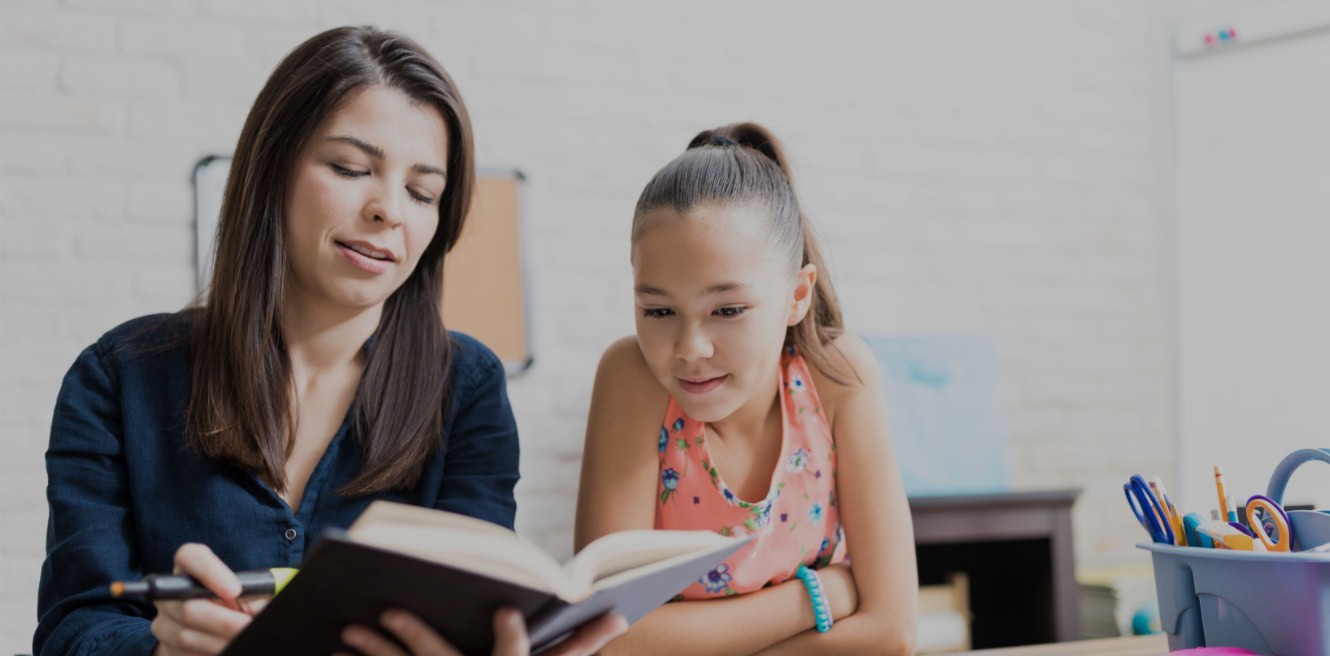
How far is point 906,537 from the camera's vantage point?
1361 mm

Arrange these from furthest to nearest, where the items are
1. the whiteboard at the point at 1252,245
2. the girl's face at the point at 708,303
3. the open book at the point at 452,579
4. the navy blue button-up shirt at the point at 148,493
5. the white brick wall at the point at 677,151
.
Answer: the whiteboard at the point at 1252,245, the white brick wall at the point at 677,151, the girl's face at the point at 708,303, the navy blue button-up shirt at the point at 148,493, the open book at the point at 452,579

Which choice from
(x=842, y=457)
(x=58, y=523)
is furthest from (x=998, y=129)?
(x=58, y=523)

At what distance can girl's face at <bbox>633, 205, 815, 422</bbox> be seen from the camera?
1.26 m

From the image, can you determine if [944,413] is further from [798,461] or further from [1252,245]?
[798,461]

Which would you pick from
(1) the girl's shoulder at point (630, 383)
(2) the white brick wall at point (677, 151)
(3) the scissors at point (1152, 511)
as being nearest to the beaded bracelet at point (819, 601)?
(1) the girl's shoulder at point (630, 383)

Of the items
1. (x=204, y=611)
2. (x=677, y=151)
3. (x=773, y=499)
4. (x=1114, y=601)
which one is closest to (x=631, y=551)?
(x=204, y=611)

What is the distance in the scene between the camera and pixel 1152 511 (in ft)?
3.37

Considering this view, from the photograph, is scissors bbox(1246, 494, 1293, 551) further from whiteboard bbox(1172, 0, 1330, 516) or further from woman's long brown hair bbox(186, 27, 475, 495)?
whiteboard bbox(1172, 0, 1330, 516)

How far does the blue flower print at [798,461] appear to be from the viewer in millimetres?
1399

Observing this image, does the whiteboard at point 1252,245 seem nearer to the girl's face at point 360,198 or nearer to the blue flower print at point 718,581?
the blue flower print at point 718,581

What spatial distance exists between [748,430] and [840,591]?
9.3 inches

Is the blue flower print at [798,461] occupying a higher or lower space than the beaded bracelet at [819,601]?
higher

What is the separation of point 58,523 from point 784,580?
2.55 ft

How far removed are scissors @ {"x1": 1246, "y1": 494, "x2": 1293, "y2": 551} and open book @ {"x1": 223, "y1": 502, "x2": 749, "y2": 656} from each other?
46cm
